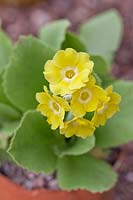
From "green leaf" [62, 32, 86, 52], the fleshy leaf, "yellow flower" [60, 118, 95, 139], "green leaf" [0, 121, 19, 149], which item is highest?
"green leaf" [62, 32, 86, 52]

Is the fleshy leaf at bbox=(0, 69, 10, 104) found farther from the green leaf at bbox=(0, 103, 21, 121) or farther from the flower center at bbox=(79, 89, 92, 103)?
the flower center at bbox=(79, 89, 92, 103)

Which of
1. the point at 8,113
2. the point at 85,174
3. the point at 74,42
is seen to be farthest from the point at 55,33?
the point at 85,174

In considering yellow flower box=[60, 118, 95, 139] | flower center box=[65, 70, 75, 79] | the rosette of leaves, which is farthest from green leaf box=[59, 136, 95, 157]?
flower center box=[65, 70, 75, 79]

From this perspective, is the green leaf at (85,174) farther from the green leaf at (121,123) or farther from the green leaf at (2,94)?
the green leaf at (2,94)

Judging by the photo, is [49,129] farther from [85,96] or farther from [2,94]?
[85,96]

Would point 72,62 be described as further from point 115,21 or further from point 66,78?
point 115,21

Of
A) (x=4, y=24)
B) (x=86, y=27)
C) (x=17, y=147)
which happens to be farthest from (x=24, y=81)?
(x=4, y=24)
